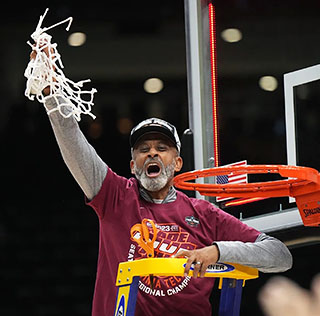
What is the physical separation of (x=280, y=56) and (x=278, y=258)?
86cm

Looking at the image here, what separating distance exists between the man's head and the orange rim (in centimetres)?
5

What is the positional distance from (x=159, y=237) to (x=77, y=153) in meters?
0.27

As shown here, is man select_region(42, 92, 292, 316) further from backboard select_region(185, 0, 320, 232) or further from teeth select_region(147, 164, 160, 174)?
backboard select_region(185, 0, 320, 232)

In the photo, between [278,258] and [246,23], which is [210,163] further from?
[278,258]

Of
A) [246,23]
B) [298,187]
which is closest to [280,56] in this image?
[246,23]

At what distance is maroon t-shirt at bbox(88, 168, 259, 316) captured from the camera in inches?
77.5

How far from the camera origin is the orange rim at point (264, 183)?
76.8 inches

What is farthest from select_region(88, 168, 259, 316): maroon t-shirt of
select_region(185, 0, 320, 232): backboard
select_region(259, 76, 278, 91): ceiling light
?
select_region(259, 76, 278, 91): ceiling light

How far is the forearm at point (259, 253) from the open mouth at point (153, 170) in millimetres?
284

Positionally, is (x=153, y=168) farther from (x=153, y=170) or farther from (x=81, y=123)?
(x=81, y=123)

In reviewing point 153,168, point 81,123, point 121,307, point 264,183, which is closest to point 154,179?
point 153,168

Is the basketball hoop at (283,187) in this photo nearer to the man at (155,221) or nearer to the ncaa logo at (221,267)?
the man at (155,221)

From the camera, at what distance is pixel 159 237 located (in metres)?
2.01

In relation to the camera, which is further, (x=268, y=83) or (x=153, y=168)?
(x=268, y=83)
